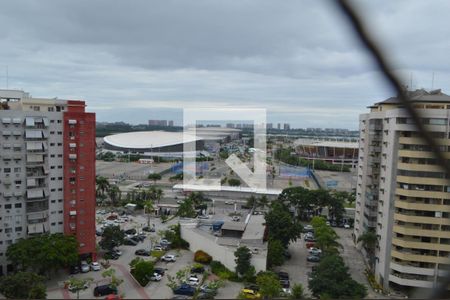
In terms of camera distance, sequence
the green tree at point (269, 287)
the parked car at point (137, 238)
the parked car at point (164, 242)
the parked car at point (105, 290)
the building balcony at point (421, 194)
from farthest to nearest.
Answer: the parked car at point (137, 238) < the parked car at point (164, 242) < the building balcony at point (421, 194) < the parked car at point (105, 290) < the green tree at point (269, 287)

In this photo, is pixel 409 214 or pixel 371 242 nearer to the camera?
pixel 409 214

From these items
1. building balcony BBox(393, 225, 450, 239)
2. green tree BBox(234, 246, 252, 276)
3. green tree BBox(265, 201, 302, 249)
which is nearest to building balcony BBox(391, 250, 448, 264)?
building balcony BBox(393, 225, 450, 239)

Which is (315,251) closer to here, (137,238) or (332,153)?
(137,238)

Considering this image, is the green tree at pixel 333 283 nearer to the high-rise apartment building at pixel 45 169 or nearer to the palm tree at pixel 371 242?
the palm tree at pixel 371 242

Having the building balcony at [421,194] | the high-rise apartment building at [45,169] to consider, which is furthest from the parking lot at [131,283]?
the building balcony at [421,194]

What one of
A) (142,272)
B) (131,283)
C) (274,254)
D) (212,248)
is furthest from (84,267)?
(274,254)

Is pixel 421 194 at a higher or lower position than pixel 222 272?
higher

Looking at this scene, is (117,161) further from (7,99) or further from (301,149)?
(7,99)

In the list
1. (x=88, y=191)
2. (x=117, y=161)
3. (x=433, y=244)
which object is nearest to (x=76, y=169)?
(x=88, y=191)
